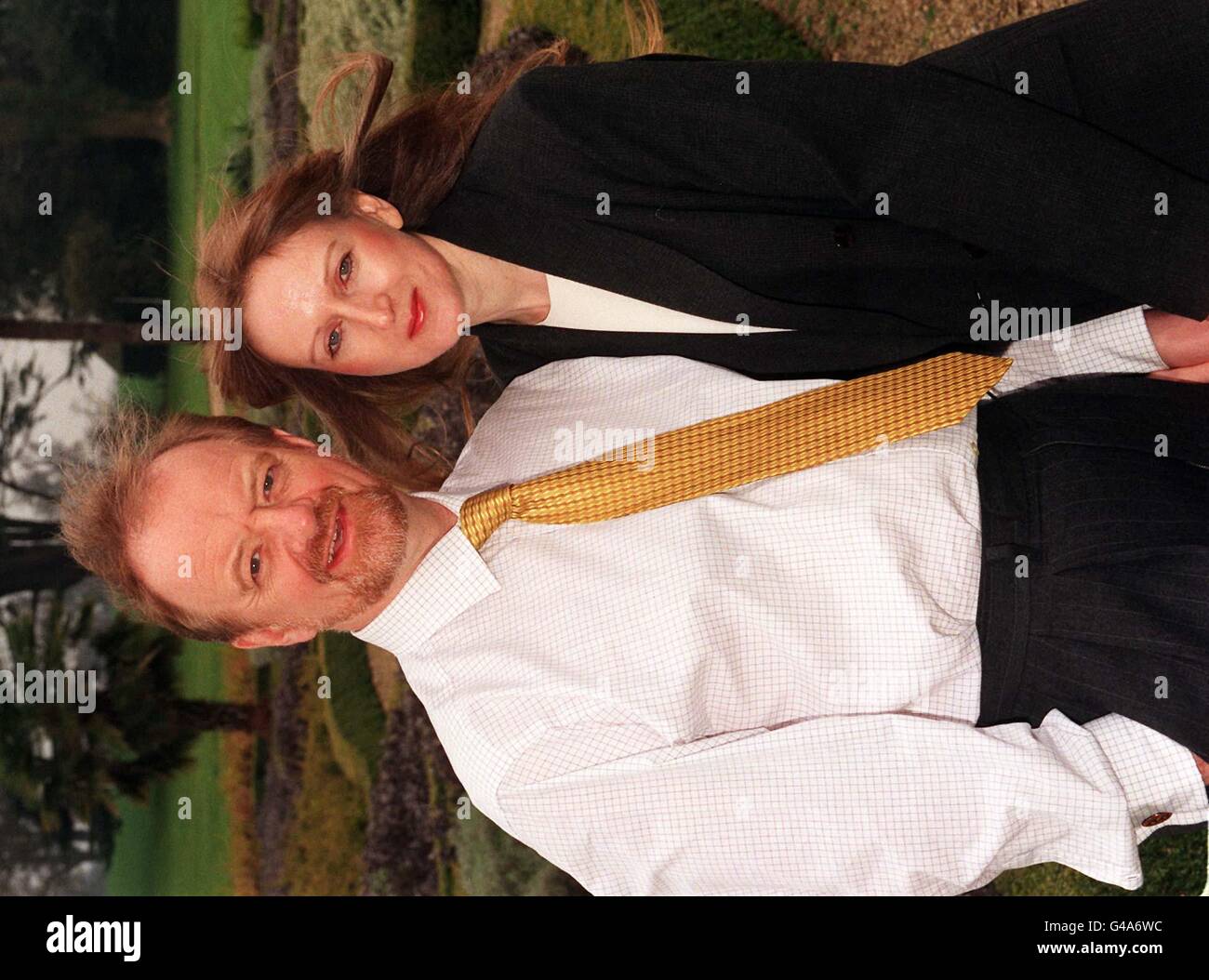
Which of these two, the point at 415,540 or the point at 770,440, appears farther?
the point at 415,540

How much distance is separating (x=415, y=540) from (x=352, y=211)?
2.47ft

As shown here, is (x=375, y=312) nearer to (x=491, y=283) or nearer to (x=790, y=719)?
(x=491, y=283)

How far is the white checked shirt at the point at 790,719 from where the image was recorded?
158 centimetres

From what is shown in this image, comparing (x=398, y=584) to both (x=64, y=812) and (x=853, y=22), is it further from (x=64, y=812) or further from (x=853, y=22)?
(x=853, y=22)

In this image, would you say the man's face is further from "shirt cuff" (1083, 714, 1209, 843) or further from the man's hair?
"shirt cuff" (1083, 714, 1209, 843)

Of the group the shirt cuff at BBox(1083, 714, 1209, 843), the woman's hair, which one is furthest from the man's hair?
the shirt cuff at BBox(1083, 714, 1209, 843)

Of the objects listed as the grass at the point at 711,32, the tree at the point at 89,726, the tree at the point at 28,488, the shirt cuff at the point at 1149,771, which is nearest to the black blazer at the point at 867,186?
the shirt cuff at the point at 1149,771

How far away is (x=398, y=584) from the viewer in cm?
191

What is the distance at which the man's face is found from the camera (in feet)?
6.01

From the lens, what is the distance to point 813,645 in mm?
1667

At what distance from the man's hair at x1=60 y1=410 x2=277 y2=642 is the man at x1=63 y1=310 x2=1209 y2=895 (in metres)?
0.11

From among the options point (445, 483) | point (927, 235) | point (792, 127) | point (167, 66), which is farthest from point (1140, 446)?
point (167, 66)

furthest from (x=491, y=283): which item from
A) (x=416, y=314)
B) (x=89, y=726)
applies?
(x=89, y=726)

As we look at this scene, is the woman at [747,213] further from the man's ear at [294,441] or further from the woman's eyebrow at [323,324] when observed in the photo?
the man's ear at [294,441]
